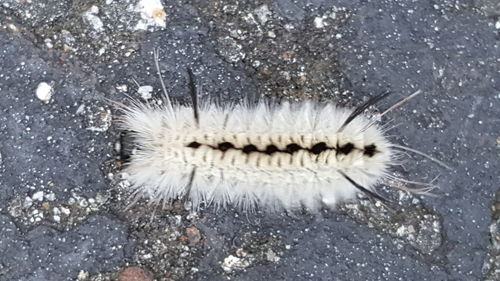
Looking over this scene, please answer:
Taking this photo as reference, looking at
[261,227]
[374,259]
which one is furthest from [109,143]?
[374,259]

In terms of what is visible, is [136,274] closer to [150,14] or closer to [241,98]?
[241,98]

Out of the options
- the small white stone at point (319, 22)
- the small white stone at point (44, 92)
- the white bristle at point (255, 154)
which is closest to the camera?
the white bristle at point (255, 154)

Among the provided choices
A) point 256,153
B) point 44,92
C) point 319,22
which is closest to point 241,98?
point 256,153

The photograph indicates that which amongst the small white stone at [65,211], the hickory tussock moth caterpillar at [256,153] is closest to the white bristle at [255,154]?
the hickory tussock moth caterpillar at [256,153]

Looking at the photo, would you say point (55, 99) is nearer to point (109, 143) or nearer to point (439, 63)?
point (109, 143)

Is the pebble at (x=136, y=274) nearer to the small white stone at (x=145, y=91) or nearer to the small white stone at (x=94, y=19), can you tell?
the small white stone at (x=145, y=91)

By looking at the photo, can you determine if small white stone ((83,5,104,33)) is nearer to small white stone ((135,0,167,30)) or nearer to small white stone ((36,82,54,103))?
small white stone ((135,0,167,30))
